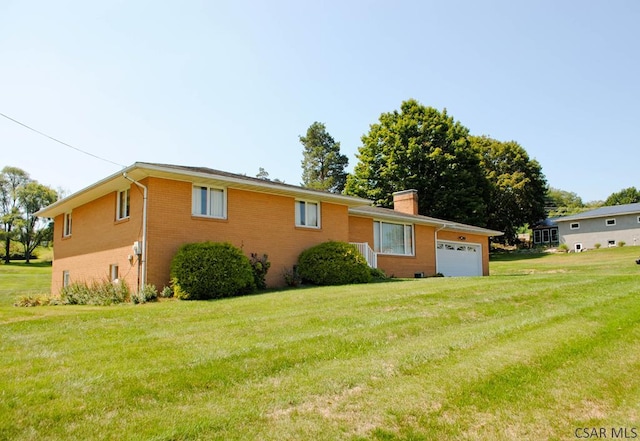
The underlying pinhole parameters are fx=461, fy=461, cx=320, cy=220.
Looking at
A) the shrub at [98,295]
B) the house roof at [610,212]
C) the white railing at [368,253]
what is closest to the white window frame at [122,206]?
the shrub at [98,295]

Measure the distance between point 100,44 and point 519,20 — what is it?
12.1 metres

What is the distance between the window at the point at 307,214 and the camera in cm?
1753

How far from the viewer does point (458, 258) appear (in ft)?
86.7

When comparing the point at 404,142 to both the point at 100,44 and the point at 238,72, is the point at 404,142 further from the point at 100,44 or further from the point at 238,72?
the point at 100,44

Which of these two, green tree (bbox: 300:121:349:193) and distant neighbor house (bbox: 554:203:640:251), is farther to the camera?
green tree (bbox: 300:121:349:193)

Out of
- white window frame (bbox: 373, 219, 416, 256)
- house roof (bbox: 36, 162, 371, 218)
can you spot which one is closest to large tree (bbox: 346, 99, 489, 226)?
white window frame (bbox: 373, 219, 416, 256)

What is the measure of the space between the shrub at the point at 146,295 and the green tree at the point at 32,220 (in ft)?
156

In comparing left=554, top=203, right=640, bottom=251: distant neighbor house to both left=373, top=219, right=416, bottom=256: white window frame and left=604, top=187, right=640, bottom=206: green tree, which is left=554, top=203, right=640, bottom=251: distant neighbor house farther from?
left=604, top=187, right=640, bottom=206: green tree

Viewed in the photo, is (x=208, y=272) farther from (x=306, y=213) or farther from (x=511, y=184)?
(x=511, y=184)

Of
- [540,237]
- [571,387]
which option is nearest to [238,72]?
[571,387]

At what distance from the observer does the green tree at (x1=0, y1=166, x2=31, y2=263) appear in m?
51.9

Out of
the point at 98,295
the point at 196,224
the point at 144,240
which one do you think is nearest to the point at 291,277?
the point at 196,224
